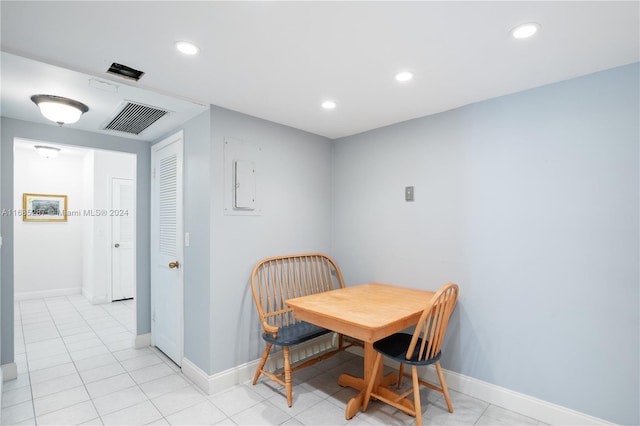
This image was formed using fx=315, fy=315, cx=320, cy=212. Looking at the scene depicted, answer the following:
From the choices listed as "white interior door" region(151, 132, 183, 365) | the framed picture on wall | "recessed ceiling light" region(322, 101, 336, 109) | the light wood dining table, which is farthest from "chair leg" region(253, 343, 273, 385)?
the framed picture on wall

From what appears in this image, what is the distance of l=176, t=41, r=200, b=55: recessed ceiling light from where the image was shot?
1648 millimetres

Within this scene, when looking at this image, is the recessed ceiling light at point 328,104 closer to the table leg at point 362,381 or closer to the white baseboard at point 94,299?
the table leg at point 362,381

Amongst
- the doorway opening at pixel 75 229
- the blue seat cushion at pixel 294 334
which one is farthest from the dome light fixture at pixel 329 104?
the doorway opening at pixel 75 229

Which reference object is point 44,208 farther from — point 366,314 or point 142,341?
point 366,314

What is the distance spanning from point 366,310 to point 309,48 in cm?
170

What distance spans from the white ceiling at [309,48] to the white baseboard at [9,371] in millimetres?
2134

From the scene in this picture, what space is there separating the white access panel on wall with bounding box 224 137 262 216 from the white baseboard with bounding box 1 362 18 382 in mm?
2248

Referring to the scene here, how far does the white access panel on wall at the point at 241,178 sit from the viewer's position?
2680mm

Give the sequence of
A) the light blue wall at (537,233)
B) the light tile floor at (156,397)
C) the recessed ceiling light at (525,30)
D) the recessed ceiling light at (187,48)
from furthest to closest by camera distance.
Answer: the light tile floor at (156,397) < the light blue wall at (537,233) < the recessed ceiling light at (187,48) < the recessed ceiling light at (525,30)

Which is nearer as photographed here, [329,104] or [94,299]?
[329,104]

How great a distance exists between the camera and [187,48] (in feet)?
5.57

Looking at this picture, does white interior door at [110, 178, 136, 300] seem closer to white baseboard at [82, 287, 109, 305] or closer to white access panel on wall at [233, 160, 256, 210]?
white baseboard at [82, 287, 109, 305]

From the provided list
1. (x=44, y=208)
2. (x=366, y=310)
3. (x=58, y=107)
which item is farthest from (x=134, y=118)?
(x=44, y=208)

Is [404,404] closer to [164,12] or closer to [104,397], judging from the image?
[104,397]
